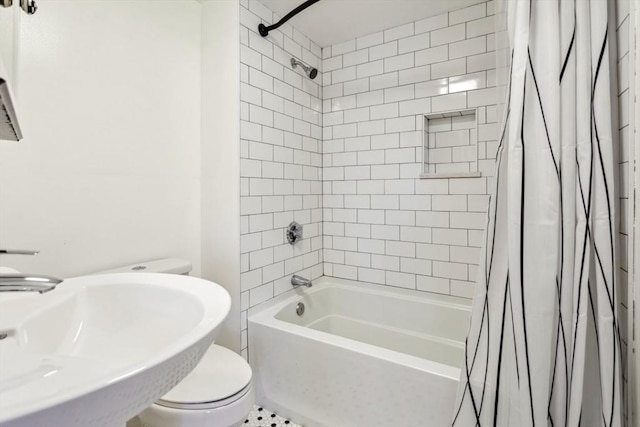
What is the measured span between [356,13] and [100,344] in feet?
7.14

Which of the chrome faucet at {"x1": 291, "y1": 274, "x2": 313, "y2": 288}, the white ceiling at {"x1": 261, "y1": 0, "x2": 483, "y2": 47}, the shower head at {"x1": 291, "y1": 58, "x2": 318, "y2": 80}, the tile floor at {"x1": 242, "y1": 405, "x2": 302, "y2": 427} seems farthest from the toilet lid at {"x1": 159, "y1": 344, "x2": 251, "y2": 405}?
the white ceiling at {"x1": 261, "y1": 0, "x2": 483, "y2": 47}

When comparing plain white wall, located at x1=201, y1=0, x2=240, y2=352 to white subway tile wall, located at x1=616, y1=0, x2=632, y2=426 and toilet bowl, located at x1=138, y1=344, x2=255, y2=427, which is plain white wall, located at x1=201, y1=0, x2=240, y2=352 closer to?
toilet bowl, located at x1=138, y1=344, x2=255, y2=427

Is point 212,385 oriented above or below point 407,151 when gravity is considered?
below

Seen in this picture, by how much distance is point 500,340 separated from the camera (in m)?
1.01

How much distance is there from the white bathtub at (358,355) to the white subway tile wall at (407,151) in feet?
0.58

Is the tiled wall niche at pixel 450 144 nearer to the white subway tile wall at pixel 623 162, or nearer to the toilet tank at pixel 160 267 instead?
the white subway tile wall at pixel 623 162

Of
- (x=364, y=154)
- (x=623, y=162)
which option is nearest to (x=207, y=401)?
(x=623, y=162)

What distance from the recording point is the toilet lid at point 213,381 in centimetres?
111

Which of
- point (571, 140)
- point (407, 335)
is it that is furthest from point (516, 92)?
point (407, 335)

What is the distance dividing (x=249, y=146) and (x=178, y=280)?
1035mm

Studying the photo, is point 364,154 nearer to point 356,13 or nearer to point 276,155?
point 276,155

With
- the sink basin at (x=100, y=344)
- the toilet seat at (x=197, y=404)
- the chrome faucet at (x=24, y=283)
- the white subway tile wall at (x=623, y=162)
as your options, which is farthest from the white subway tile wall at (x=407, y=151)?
the chrome faucet at (x=24, y=283)

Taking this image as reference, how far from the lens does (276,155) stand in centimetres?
202

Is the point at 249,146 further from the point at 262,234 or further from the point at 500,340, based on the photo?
the point at 500,340
